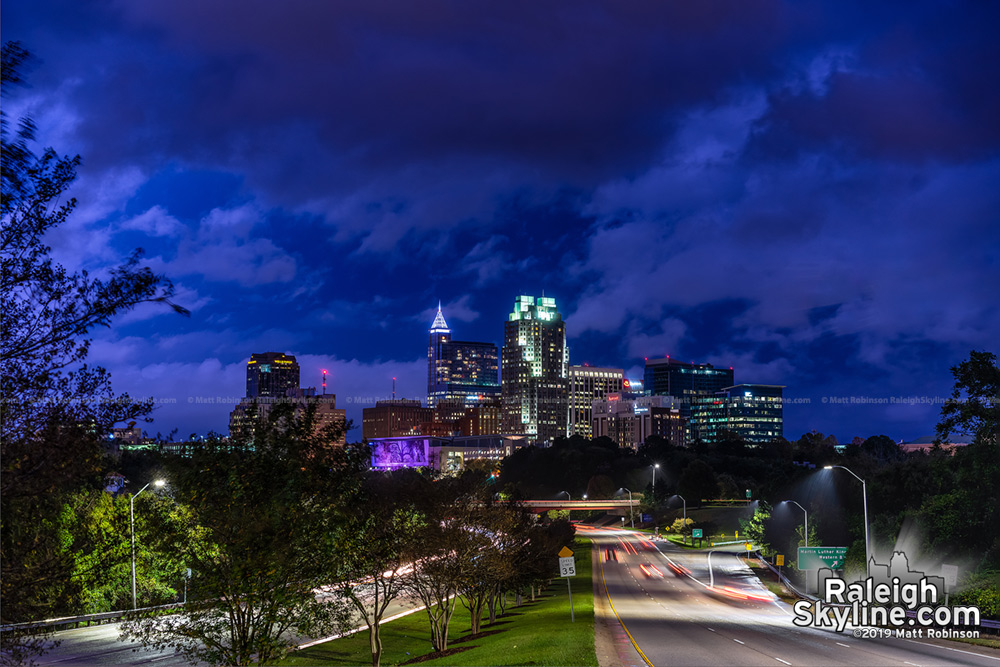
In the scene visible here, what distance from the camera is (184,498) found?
22.6 m

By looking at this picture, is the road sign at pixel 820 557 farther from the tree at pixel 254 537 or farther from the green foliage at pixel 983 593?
the tree at pixel 254 537

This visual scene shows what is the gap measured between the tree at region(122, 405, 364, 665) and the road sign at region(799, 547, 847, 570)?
4459 centimetres

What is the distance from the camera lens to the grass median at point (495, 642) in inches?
1357

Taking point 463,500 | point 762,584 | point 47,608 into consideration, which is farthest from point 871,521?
point 47,608

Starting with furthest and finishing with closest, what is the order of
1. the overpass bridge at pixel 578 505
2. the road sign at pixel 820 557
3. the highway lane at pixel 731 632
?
the overpass bridge at pixel 578 505 < the road sign at pixel 820 557 < the highway lane at pixel 731 632

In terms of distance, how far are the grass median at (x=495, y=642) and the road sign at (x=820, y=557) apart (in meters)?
15.1

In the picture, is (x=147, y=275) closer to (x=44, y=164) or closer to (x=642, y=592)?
(x=44, y=164)

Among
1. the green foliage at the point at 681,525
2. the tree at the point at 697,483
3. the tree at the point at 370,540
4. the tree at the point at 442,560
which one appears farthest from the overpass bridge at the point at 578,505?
the tree at the point at 370,540

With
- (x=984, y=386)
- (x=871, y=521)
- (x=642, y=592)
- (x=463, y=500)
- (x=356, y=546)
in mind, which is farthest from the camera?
(x=871, y=521)

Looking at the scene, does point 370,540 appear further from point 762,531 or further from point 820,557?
point 762,531

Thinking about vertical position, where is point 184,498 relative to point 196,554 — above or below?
above

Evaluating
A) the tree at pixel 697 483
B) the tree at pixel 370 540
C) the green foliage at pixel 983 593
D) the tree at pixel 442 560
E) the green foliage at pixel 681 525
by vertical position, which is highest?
the tree at pixel 370 540

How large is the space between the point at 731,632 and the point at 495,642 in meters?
12.3

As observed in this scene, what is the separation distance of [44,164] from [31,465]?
4585 mm
